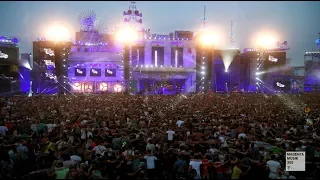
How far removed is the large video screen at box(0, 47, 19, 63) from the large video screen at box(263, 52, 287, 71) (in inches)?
2104

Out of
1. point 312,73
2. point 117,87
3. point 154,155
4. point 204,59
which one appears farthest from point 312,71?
point 154,155

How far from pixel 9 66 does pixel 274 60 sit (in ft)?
186

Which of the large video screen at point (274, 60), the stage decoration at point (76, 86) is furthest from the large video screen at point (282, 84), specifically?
the stage decoration at point (76, 86)

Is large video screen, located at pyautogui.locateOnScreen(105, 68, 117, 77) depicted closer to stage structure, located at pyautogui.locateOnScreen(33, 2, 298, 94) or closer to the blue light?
stage structure, located at pyautogui.locateOnScreen(33, 2, 298, 94)

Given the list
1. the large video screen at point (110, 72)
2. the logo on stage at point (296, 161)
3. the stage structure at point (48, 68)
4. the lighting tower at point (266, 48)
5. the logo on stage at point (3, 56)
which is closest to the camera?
the logo on stage at point (296, 161)

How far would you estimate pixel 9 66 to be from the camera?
183 feet

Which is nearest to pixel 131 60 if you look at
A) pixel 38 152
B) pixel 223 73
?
pixel 223 73

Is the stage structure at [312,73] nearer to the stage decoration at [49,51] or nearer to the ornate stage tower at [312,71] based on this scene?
the ornate stage tower at [312,71]

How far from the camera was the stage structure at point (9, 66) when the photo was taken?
53.9 metres

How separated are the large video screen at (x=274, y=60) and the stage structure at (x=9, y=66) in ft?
175

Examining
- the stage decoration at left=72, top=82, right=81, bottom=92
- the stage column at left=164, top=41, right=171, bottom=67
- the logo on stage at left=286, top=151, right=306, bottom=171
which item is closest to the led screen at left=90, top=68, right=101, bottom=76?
the stage decoration at left=72, top=82, right=81, bottom=92

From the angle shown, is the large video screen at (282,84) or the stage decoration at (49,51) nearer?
the stage decoration at (49,51)

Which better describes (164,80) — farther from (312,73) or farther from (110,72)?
(312,73)

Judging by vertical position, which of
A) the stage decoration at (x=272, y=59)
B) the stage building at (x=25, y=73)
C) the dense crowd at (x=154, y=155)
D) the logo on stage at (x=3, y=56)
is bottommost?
the dense crowd at (x=154, y=155)
